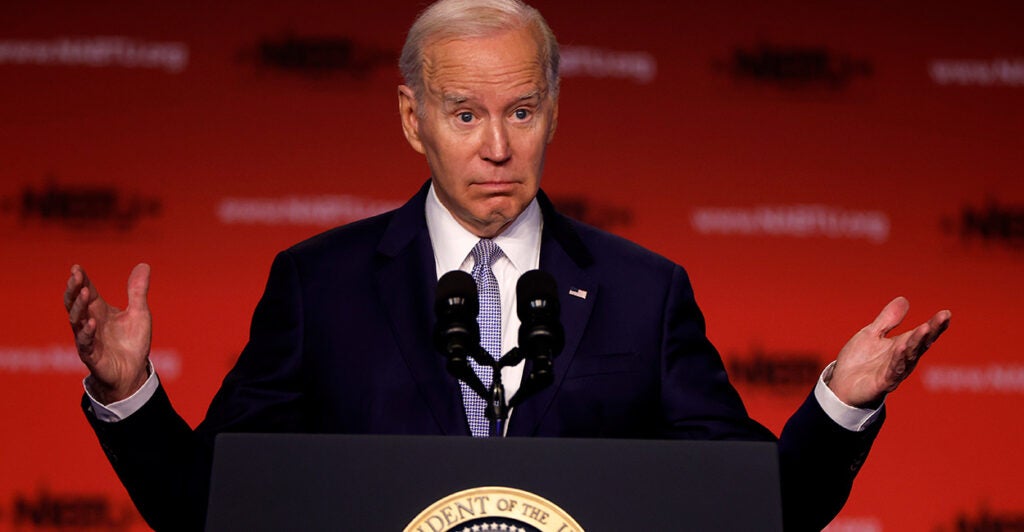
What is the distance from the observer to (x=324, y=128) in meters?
3.36

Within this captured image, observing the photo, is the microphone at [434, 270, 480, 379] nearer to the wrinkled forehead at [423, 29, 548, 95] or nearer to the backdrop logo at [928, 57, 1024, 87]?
the wrinkled forehead at [423, 29, 548, 95]

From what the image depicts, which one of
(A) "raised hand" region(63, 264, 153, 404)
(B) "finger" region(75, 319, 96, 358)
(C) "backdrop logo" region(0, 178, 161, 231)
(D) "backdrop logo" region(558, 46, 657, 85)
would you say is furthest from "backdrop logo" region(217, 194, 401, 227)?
(B) "finger" region(75, 319, 96, 358)

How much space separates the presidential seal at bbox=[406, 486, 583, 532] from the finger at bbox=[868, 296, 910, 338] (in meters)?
0.63

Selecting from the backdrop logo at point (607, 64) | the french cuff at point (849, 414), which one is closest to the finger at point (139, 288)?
the french cuff at point (849, 414)

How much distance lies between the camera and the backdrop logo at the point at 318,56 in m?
3.36

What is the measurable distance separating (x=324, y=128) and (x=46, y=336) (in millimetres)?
910

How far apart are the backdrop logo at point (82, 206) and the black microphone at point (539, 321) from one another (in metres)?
2.19

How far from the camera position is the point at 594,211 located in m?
3.38

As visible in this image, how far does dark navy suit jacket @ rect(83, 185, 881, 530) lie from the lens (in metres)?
1.58

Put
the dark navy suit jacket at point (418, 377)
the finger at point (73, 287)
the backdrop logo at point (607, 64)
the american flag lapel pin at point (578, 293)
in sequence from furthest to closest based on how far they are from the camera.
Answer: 1. the backdrop logo at point (607, 64)
2. the american flag lapel pin at point (578, 293)
3. the dark navy suit jacket at point (418, 377)
4. the finger at point (73, 287)

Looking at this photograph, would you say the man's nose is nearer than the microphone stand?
No

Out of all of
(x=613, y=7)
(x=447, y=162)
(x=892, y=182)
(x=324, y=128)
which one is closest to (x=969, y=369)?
(x=892, y=182)

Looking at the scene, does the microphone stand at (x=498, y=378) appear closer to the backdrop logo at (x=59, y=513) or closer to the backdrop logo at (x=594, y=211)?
the backdrop logo at (x=594, y=211)

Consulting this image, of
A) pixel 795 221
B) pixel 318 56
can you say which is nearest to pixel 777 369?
pixel 795 221
